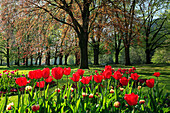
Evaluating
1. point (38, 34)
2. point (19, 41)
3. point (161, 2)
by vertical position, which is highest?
point (161, 2)

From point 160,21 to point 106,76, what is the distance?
27.4 metres

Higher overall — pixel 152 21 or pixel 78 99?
pixel 152 21

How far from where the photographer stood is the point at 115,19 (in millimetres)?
10977

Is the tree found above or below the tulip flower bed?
above

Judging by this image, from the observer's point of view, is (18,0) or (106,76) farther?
(18,0)

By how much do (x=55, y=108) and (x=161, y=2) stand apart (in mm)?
24636

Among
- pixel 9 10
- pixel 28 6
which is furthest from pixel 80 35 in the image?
pixel 9 10

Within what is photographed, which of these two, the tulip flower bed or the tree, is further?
the tree

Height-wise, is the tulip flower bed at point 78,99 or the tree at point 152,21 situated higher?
the tree at point 152,21

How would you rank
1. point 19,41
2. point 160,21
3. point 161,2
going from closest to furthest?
1. point 19,41
2. point 161,2
3. point 160,21

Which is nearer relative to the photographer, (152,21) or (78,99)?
(78,99)

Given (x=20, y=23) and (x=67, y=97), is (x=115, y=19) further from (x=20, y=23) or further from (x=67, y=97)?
(x=67, y=97)

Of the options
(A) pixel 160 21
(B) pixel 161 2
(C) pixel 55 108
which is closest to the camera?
(C) pixel 55 108

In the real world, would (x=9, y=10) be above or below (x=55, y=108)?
above
